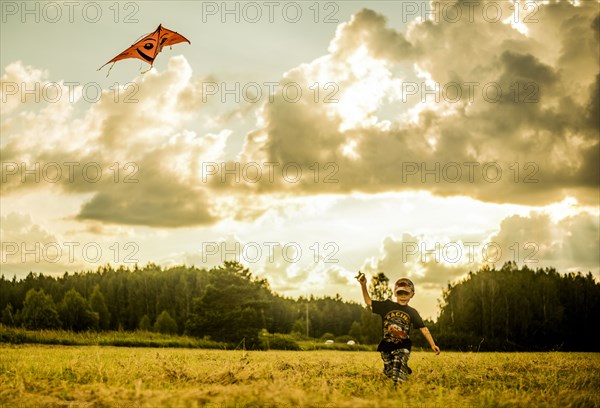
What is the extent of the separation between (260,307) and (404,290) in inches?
1496

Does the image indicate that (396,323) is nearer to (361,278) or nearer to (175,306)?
(361,278)

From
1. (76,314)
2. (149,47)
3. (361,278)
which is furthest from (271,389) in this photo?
(76,314)

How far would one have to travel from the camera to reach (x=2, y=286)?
451ft

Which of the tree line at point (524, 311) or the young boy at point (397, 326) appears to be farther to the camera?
the tree line at point (524, 311)

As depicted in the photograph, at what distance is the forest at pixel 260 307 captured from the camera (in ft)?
154

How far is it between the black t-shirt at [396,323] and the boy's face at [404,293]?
0.09 meters

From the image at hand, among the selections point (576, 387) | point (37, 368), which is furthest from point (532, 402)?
point (37, 368)

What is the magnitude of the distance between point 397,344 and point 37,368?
6.76m

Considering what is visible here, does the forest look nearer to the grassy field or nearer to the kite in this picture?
the kite

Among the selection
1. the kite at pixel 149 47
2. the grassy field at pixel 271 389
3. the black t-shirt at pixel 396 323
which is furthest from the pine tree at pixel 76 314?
the black t-shirt at pixel 396 323

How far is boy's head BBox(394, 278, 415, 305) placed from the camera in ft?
31.7

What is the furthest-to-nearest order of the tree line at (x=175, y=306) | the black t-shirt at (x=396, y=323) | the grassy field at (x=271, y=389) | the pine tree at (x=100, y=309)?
the pine tree at (x=100, y=309) < the tree line at (x=175, y=306) < the black t-shirt at (x=396, y=323) < the grassy field at (x=271, y=389)

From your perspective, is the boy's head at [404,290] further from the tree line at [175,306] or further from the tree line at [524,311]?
the tree line at [524,311]

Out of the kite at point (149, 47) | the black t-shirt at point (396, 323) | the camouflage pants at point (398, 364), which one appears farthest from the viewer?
the kite at point (149, 47)
